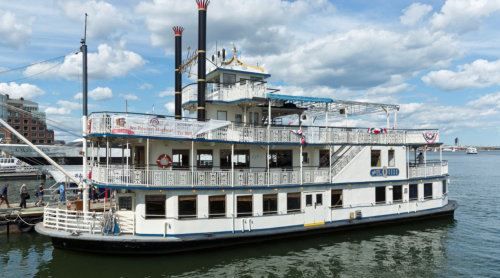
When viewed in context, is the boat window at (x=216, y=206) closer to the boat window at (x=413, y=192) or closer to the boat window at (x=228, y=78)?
the boat window at (x=228, y=78)

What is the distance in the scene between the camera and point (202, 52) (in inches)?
810

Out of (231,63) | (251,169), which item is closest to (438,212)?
(251,169)

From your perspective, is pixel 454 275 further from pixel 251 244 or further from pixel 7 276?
pixel 7 276

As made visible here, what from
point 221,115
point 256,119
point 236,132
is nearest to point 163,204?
point 236,132

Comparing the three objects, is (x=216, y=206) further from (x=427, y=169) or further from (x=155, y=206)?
(x=427, y=169)

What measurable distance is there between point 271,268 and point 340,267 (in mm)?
3024

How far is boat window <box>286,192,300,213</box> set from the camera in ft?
65.5

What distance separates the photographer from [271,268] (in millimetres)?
16328

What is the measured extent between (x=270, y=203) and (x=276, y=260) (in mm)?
3127

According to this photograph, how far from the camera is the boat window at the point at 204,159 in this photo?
765 inches

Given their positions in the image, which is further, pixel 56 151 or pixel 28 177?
pixel 28 177

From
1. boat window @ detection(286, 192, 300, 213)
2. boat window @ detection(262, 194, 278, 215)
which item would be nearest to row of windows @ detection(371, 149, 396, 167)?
boat window @ detection(286, 192, 300, 213)

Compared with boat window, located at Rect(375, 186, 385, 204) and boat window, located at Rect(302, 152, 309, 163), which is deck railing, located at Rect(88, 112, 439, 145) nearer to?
boat window, located at Rect(302, 152, 309, 163)

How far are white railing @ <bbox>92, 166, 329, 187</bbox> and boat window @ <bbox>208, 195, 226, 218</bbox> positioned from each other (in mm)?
672
